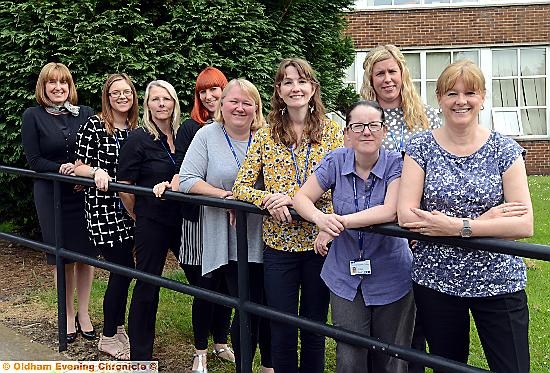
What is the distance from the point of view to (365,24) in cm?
1734

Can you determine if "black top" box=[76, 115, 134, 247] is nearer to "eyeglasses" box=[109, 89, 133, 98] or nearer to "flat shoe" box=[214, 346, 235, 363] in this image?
"eyeglasses" box=[109, 89, 133, 98]

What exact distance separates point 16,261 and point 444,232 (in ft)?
20.1

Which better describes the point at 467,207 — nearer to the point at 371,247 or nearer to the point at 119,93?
the point at 371,247

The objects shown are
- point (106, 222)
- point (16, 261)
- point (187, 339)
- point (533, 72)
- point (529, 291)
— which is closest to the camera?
point (106, 222)

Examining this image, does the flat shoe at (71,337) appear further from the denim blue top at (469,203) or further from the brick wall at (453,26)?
Answer: the brick wall at (453,26)

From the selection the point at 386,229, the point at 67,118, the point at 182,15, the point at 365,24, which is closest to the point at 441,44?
the point at 365,24

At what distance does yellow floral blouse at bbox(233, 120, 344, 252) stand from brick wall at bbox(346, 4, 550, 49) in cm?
1398

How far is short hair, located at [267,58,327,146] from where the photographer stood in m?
3.38

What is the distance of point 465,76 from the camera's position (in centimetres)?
265

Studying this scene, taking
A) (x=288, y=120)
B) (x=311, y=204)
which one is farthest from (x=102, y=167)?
(x=311, y=204)

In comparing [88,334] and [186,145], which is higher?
[186,145]

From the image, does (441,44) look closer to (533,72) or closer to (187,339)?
(533,72)

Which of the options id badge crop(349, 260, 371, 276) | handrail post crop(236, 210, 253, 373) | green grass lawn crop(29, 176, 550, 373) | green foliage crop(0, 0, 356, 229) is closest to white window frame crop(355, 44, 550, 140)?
green grass lawn crop(29, 176, 550, 373)

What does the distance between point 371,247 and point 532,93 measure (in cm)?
1569
